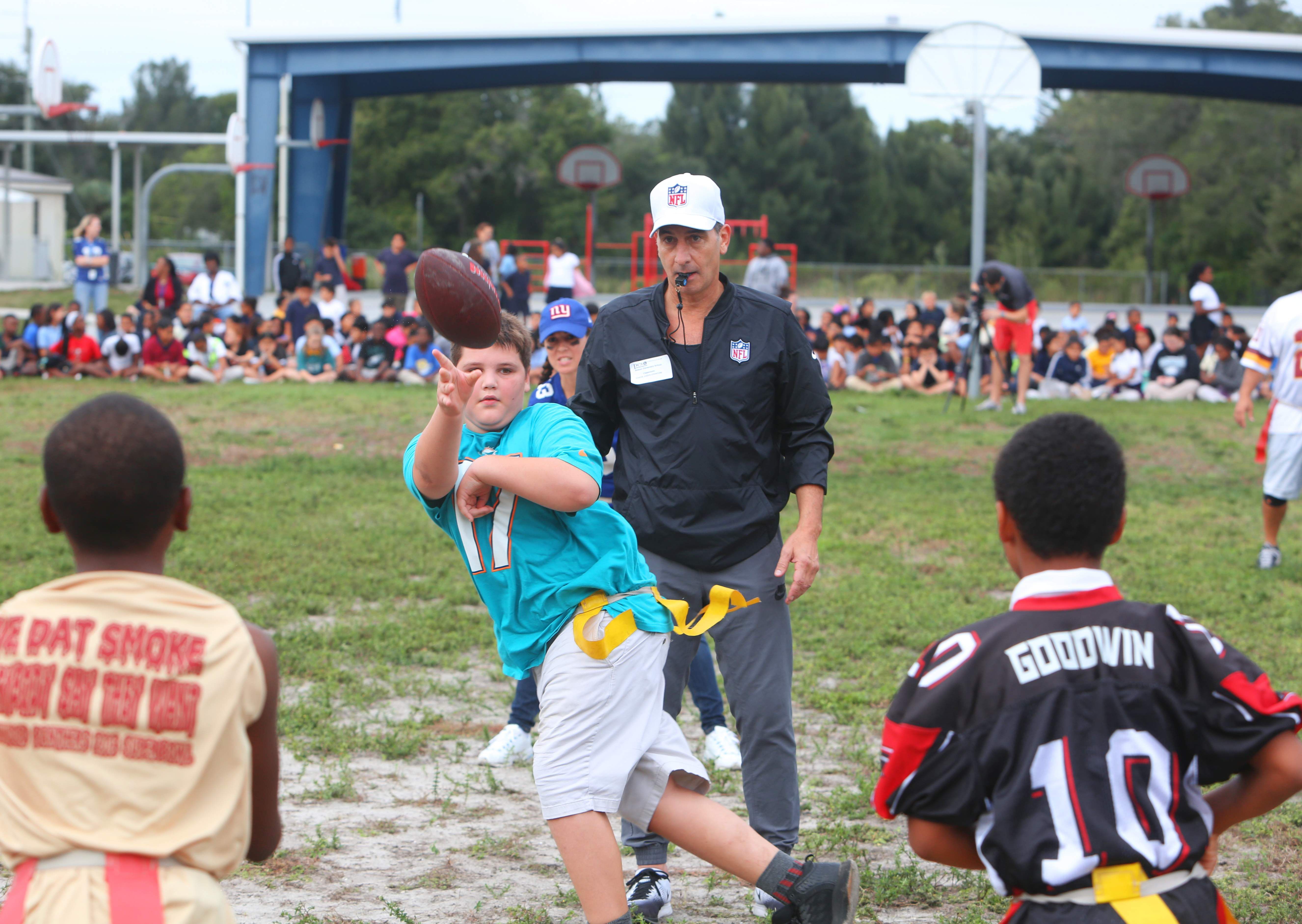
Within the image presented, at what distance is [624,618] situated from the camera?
3303 millimetres

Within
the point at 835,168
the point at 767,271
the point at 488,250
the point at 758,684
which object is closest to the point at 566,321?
the point at 758,684

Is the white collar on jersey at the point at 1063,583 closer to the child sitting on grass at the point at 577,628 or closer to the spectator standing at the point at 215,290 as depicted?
the child sitting on grass at the point at 577,628

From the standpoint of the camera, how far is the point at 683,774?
338cm

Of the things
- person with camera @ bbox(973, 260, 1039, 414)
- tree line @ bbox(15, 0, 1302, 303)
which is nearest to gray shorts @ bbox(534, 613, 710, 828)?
person with camera @ bbox(973, 260, 1039, 414)

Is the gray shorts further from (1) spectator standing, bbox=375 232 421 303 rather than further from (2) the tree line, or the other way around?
(2) the tree line

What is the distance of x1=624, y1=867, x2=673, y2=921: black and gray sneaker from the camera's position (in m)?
3.84

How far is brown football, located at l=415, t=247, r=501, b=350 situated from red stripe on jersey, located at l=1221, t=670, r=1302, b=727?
1.93m

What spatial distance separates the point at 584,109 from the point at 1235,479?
52484mm

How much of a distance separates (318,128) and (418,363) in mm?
12910

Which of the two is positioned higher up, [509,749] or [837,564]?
[837,564]

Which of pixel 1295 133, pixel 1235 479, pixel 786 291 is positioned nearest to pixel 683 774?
pixel 1235 479

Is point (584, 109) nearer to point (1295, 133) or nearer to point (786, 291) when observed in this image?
point (1295, 133)

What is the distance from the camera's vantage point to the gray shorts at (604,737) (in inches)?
127

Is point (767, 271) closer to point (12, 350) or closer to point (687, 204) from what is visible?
point (12, 350)
